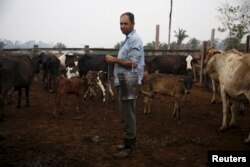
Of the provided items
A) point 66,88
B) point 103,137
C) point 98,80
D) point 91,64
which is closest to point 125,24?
point 103,137

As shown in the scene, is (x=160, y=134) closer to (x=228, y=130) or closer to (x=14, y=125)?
(x=228, y=130)

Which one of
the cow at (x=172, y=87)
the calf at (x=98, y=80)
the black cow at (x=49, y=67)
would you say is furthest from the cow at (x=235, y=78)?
the black cow at (x=49, y=67)

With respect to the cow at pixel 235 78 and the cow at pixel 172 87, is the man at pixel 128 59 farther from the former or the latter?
the cow at pixel 172 87

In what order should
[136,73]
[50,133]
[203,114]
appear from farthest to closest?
[203,114] → [50,133] → [136,73]

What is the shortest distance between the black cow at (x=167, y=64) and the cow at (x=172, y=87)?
555 cm

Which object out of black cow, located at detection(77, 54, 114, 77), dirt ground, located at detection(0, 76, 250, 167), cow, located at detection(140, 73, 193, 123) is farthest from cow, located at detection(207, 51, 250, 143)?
black cow, located at detection(77, 54, 114, 77)

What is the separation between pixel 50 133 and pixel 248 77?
183 inches

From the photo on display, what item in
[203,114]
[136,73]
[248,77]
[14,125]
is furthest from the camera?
[203,114]

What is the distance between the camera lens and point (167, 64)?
14211 millimetres

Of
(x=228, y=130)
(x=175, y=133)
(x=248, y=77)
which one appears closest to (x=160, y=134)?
(x=175, y=133)

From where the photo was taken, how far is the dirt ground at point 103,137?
525 cm

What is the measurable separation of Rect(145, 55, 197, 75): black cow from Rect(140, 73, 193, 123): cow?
18.2ft

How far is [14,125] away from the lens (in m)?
7.37

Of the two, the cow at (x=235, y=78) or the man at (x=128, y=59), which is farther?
the cow at (x=235, y=78)
